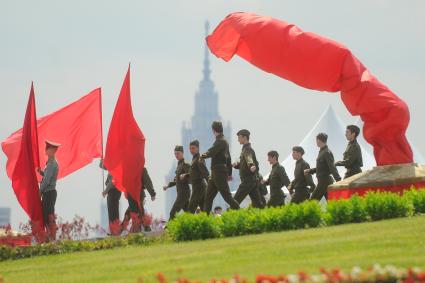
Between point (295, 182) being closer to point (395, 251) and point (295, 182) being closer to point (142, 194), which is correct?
point (142, 194)

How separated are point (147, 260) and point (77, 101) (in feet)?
32.9

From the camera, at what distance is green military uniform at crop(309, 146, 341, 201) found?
22.3 meters

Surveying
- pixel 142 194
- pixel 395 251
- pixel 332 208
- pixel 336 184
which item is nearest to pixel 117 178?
pixel 142 194

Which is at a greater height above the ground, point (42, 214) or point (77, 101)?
point (77, 101)

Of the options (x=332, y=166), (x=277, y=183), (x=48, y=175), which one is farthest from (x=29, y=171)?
(x=332, y=166)

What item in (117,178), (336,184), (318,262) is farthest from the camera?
(117,178)

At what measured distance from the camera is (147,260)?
1469 cm

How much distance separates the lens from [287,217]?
1733 centimetres

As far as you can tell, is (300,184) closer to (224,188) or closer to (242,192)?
(242,192)

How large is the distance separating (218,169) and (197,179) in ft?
3.52

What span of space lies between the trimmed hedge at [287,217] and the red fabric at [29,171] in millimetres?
3709

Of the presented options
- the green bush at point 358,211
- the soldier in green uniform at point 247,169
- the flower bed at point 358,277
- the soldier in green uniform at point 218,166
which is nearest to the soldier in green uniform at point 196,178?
the soldier in green uniform at point 218,166

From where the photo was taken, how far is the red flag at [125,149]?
73.0 feet

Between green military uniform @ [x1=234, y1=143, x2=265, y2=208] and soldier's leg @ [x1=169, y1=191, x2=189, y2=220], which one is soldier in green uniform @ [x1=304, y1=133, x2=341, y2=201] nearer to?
green military uniform @ [x1=234, y1=143, x2=265, y2=208]
